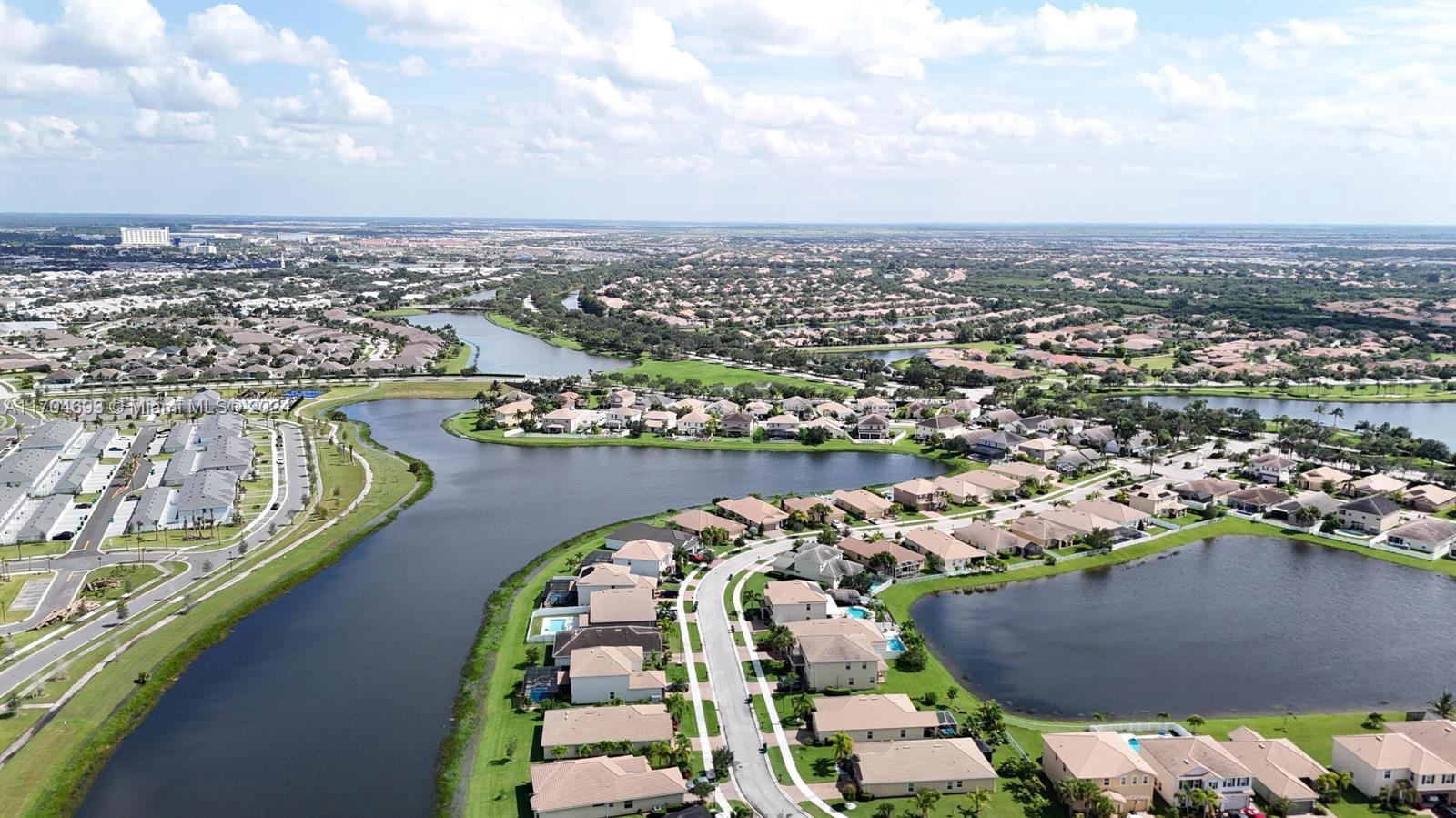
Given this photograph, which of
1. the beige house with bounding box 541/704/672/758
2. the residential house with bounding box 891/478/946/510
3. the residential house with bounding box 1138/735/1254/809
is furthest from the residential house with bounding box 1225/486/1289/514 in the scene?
the beige house with bounding box 541/704/672/758

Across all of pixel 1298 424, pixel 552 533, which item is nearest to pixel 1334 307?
pixel 1298 424

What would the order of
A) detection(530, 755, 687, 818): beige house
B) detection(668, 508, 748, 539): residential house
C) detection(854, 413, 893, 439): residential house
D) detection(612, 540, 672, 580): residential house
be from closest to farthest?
detection(530, 755, 687, 818): beige house, detection(612, 540, 672, 580): residential house, detection(668, 508, 748, 539): residential house, detection(854, 413, 893, 439): residential house

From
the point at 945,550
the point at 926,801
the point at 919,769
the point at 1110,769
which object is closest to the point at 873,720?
the point at 919,769

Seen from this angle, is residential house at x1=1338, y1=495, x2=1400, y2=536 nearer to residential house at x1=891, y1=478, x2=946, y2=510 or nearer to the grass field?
residential house at x1=891, y1=478, x2=946, y2=510

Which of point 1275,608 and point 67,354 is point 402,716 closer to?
point 1275,608

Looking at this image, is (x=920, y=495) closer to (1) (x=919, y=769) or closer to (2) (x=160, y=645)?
(1) (x=919, y=769)

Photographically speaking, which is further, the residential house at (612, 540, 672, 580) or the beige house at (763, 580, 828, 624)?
the residential house at (612, 540, 672, 580)
